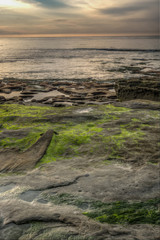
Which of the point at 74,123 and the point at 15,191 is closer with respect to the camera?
the point at 15,191

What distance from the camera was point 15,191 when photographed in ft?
8.00

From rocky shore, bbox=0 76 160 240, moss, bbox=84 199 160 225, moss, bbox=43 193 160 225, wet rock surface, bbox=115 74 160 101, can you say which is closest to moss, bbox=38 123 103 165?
rocky shore, bbox=0 76 160 240

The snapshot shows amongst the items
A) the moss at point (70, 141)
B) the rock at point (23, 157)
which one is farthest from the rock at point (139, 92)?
the rock at point (23, 157)

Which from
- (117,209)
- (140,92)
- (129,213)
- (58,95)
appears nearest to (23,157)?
(117,209)

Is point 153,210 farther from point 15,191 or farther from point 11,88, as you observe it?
point 11,88

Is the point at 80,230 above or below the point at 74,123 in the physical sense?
below

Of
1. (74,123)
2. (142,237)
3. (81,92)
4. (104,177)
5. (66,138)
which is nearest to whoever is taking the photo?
(142,237)

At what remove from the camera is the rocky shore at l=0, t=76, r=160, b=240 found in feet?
6.50

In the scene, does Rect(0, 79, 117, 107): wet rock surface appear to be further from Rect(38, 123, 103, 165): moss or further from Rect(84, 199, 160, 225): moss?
Rect(84, 199, 160, 225): moss

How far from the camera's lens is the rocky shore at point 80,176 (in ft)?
6.50

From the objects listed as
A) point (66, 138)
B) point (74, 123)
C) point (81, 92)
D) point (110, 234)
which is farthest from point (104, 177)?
point (81, 92)

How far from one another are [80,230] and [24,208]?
0.58 meters

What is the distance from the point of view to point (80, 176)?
2.75 meters

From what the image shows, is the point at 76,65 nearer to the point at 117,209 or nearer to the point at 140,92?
the point at 140,92
